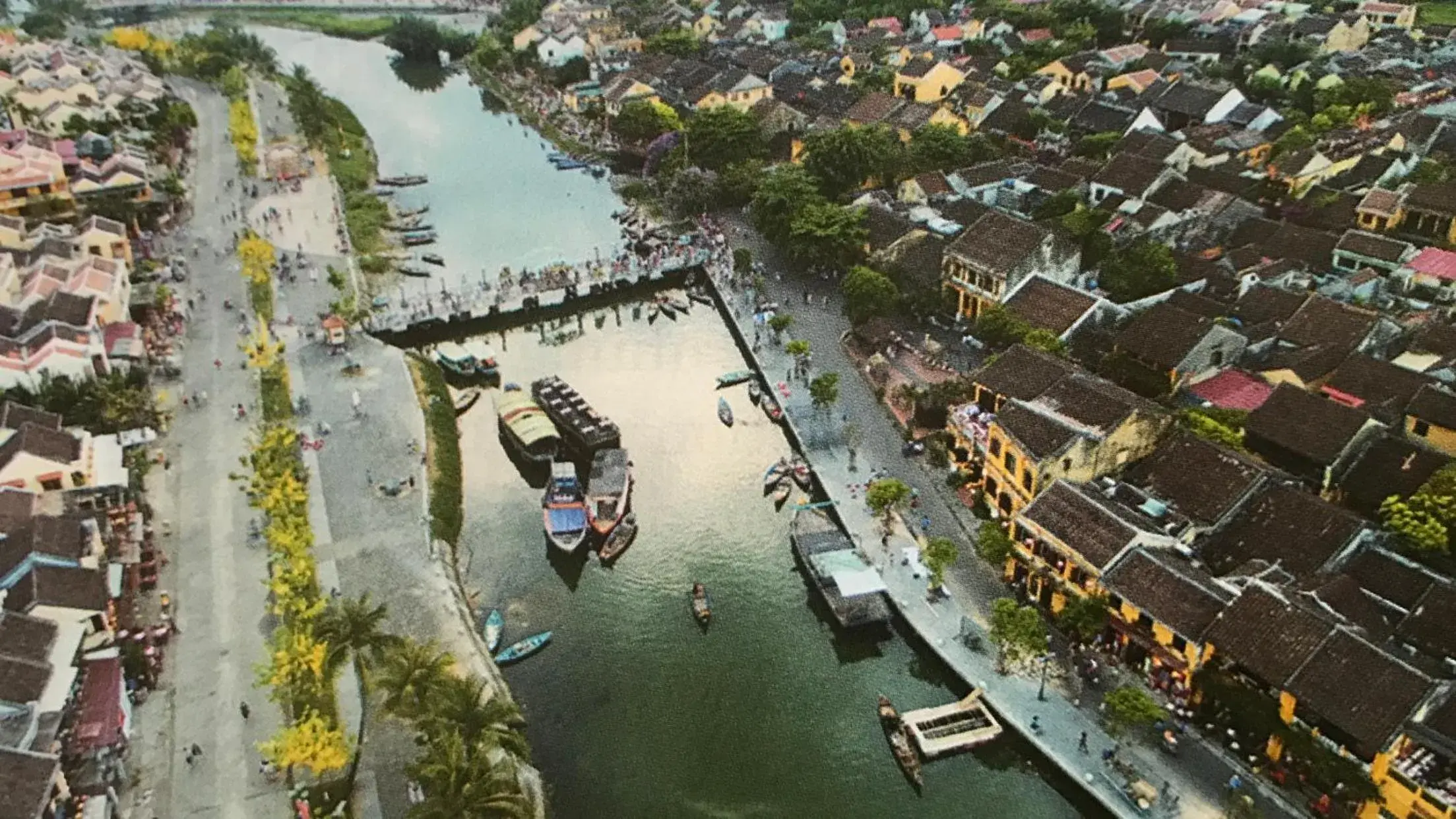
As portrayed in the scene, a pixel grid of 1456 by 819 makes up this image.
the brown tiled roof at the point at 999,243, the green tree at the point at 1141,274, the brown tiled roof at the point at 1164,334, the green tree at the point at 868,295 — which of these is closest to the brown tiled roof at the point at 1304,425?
the brown tiled roof at the point at 1164,334

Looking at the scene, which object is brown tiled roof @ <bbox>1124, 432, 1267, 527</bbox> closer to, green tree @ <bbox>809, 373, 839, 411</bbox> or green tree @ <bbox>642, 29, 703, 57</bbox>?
green tree @ <bbox>809, 373, 839, 411</bbox>

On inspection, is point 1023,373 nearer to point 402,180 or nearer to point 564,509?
point 564,509

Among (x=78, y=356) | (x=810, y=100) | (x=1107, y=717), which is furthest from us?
(x=810, y=100)

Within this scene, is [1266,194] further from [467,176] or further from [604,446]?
[467,176]

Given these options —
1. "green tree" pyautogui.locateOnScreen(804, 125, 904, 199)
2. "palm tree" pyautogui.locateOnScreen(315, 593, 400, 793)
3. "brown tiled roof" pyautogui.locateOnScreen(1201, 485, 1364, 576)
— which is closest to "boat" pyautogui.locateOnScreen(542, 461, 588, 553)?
"palm tree" pyautogui.locateOnScreen(315, 593, 400, 793)

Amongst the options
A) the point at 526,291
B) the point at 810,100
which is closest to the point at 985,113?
the point at 810,100

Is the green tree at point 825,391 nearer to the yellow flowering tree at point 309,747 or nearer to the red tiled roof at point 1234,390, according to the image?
the red tiled roof at point 1234,390
